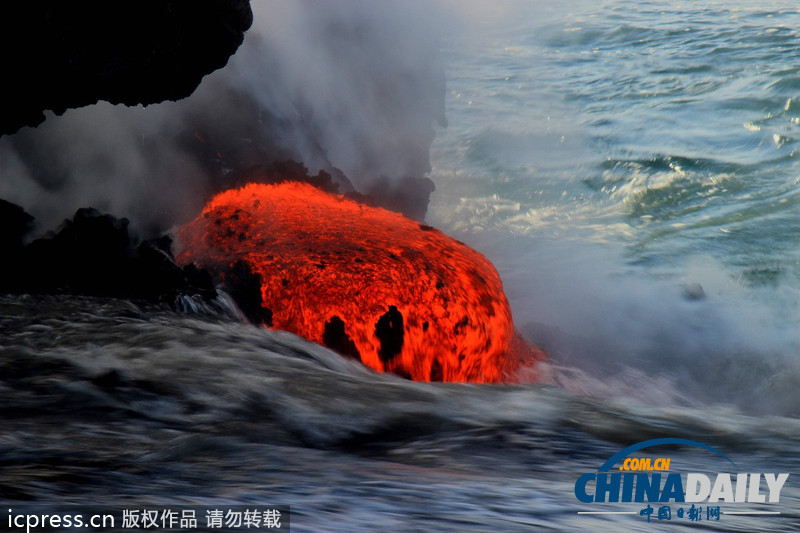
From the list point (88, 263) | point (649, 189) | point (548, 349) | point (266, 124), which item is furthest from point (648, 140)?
point (88, 263)

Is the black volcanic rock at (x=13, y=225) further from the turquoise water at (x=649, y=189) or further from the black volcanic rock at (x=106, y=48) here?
the turquoise water at (x=649, y=189)

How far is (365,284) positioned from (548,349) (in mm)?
3372

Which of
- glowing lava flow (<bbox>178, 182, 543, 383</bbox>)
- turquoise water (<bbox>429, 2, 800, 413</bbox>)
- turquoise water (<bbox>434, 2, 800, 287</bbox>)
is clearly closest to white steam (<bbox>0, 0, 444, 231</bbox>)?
glowing lava flow (<bbox>178, 182, 543, 383</bbox>)

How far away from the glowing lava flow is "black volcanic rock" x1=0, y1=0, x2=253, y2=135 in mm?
1823

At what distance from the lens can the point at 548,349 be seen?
27.4 feet

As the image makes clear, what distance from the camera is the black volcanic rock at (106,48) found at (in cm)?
342

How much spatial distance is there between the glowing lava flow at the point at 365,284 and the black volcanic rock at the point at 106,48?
182 centimetres

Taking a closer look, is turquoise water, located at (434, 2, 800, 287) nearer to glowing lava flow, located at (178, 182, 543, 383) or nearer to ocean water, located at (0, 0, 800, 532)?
ocean water, located at (0, 0, 800, 532)

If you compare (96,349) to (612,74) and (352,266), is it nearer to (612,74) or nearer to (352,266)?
(352,266)

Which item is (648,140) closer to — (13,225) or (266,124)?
(266,124)

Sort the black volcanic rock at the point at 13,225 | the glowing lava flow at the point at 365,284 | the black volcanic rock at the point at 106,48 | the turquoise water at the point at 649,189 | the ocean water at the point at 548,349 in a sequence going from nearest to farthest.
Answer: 1. the ocean water at the point at 548,349
2. the black volcanic rock at the point at 106,48
3. the black volcanic rock at the point at 13,225
4. the glowing lava flow at the point at 365,284
5. the turquoise water at the point at 649,189

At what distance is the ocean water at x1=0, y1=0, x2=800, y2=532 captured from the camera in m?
1.92

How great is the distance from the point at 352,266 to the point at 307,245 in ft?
1.52

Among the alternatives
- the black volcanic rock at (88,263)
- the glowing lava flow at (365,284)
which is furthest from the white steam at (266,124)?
the black volcanic rock at (88,263)
